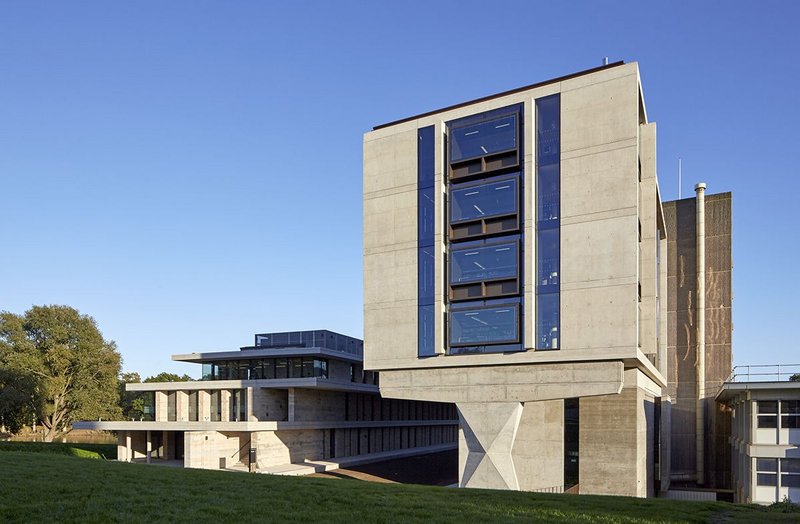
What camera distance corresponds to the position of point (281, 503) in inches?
611

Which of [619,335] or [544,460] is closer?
[619,335]

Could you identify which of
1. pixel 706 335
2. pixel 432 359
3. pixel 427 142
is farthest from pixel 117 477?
pixel 706 335

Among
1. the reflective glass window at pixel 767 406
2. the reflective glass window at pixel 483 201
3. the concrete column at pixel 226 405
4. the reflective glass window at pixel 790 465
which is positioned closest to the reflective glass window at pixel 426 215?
the reflective glass window at pixel 483 201

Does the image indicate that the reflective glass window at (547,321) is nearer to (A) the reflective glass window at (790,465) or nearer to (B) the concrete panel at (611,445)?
(B) the concrete panel at (611,445)

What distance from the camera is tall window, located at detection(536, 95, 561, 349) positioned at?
3334cm

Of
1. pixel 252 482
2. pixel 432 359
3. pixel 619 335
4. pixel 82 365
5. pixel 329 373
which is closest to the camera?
pixel 252 482

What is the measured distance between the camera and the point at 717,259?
51.4 m

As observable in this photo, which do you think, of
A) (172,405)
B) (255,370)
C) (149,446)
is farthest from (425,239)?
(149,446)

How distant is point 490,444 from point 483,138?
1687cm

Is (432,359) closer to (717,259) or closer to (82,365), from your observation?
(717,259)

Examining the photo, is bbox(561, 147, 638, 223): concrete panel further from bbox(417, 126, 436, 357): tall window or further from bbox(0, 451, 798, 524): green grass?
bbox(0, 451, 798, 524): green grass

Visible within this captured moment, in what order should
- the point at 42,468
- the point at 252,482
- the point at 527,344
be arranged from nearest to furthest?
the point at 252,482 < the point at 42,468 < the point at 527,344

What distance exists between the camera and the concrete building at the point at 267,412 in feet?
168

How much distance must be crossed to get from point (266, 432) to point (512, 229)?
91.8 feet
